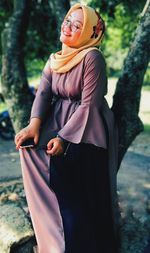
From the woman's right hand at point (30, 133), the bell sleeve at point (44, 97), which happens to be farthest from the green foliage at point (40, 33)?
the woman's right hand at point (30, 133)

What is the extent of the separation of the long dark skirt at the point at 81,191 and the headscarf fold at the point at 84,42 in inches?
25.3

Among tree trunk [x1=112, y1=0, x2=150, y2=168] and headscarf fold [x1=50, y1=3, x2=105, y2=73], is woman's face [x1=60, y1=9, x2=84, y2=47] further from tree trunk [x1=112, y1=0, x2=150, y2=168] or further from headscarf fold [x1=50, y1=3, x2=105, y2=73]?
tree trunk [x1=112, y1=0, x2=150, y2=168]

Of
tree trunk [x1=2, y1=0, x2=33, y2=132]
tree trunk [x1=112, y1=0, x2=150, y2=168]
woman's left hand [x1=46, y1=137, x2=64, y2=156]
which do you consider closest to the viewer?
woman's left hand [x1=46, y1=137, x2=64, y2=156]

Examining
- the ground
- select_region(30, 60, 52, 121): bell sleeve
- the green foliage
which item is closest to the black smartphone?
select_region(30, 60, 52, 121): bell sleeve

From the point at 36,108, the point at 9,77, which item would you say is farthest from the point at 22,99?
the point at 36,108

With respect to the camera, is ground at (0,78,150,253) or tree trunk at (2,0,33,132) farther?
tree trunk at (2,0,33,132)

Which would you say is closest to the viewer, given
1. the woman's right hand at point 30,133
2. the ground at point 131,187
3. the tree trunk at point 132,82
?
the woman's right hand at point 30,133

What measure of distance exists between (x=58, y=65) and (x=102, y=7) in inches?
114

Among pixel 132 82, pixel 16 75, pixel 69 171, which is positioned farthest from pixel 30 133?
pixel 16 75

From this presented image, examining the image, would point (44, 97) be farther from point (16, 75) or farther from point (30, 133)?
point (16, 75)

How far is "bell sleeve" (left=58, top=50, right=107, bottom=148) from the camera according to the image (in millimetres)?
2873

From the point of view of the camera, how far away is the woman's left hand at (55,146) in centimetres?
284

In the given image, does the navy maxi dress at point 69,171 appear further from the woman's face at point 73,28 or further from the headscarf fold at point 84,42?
the woman's face at point 73,28

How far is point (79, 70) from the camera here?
290 cm
